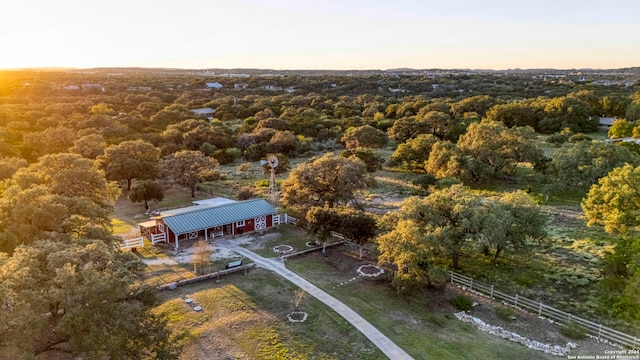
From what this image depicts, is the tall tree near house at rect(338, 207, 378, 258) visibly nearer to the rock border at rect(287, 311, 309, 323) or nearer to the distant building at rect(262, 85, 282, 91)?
the rock border at rect(287, 311, 309, 323)

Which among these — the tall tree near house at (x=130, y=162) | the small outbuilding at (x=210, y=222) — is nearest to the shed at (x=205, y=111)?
the tall tree near house at (x=130, y=162)

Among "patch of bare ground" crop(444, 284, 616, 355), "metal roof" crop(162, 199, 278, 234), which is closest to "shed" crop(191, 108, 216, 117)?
"metal roof" crop(162, 199, 278, 234)

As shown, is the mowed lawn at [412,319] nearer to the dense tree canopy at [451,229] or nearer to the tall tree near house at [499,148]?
the dense tree canopy at [451,229]

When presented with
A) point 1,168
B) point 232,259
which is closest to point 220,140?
point 1,168

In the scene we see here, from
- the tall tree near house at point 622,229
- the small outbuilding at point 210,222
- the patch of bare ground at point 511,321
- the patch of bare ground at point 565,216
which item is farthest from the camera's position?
the patch of bare ground at point 565,216

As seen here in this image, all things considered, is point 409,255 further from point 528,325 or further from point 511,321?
point 528,325

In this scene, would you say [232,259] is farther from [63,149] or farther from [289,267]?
[63,149]

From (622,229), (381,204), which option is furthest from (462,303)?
(381,204)
